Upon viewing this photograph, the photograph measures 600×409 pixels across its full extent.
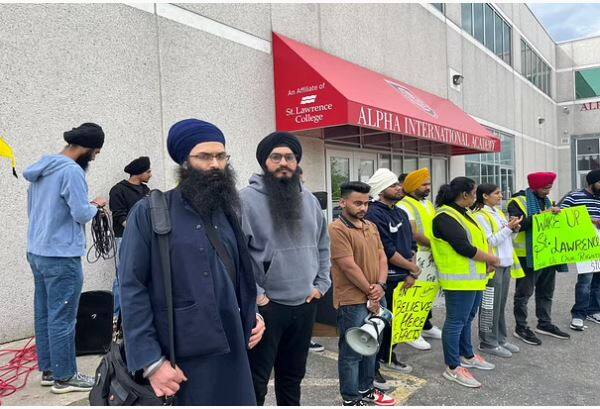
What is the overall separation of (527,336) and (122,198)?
15.8 feet

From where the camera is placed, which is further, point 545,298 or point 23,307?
point 545,298

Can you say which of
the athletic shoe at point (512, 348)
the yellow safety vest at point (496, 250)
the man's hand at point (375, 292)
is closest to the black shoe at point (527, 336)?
the athletic shoe at point (512, 348)

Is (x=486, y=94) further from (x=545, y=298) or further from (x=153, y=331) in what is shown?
(x=153, y=331)

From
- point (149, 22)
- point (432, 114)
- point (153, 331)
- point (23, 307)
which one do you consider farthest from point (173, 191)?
point (432, 114)

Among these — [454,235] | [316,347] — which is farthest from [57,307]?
[454,235]

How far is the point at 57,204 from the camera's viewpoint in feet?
10.6

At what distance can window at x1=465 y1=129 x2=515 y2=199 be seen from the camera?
596 inches

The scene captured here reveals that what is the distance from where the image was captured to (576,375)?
4180 millimetres

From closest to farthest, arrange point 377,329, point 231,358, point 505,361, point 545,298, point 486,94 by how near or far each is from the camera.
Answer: point 231,358 < point 377,329 < point 505,361 < point 545,298 < point 486,94

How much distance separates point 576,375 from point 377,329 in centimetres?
239

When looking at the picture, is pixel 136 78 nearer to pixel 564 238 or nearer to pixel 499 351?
pixel 499 351

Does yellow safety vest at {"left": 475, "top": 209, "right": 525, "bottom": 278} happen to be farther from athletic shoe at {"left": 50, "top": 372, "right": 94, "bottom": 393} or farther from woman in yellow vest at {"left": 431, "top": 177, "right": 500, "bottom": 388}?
athletic shoe at {"left": 50, "top": 372, "right": 94, "bottom": 393}

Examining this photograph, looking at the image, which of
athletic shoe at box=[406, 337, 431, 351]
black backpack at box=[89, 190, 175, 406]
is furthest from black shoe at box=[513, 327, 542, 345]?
black backpack at box=[89, 190, 175, 406]

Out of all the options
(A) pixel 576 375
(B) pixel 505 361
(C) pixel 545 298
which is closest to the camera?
(A) pixel 576 375
